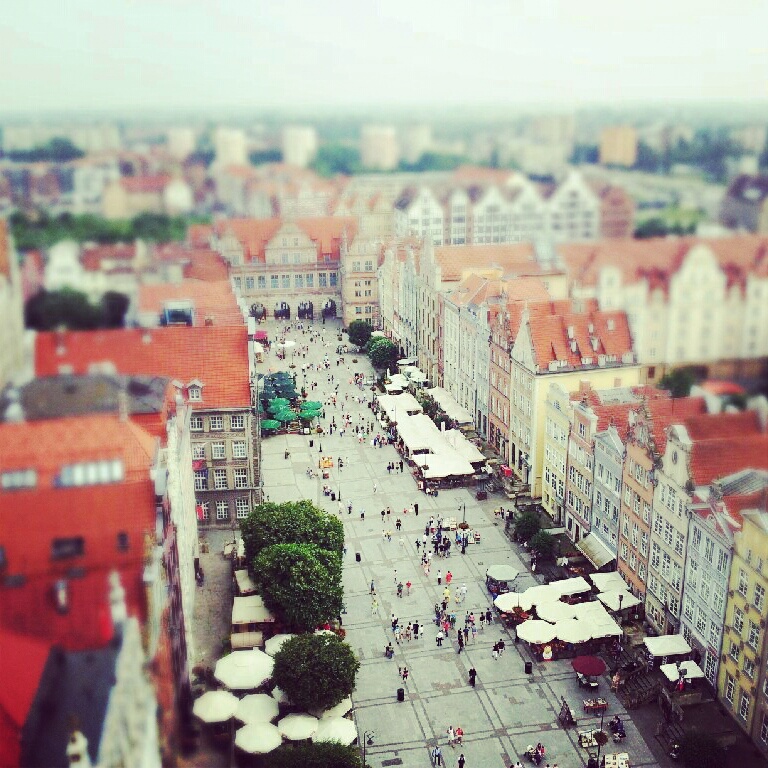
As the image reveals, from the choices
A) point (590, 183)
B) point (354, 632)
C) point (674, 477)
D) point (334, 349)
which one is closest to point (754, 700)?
point (674, 477)

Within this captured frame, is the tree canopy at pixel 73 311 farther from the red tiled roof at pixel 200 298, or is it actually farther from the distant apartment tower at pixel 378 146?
the distant apartment tower at pixel 378 146

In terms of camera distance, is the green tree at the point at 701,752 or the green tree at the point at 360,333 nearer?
the green tree at the point at 701,752

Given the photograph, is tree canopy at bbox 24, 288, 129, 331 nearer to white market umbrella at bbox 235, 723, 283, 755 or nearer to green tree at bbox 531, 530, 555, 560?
white market umbrella at bbox 235, 723, 283, 755

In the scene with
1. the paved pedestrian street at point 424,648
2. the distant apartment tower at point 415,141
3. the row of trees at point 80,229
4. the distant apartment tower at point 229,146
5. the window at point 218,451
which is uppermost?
the distant apartment tower at point 415,141

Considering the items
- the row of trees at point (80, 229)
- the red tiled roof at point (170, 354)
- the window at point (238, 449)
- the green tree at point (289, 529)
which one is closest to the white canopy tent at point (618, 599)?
the green tree at point (289, 529)

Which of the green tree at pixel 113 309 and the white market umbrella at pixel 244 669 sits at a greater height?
the green tree at pixel 113 309

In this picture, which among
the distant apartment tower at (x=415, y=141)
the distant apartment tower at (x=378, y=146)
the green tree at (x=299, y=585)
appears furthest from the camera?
the green tree at (x=299, y=585)

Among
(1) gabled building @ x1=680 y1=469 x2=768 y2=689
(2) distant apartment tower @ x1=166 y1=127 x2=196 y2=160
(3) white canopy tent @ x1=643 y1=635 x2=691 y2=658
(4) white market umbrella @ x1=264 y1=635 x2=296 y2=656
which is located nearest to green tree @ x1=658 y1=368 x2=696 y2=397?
(1) gabled building @ x1=680 y1=469 x2=768 y2=689
